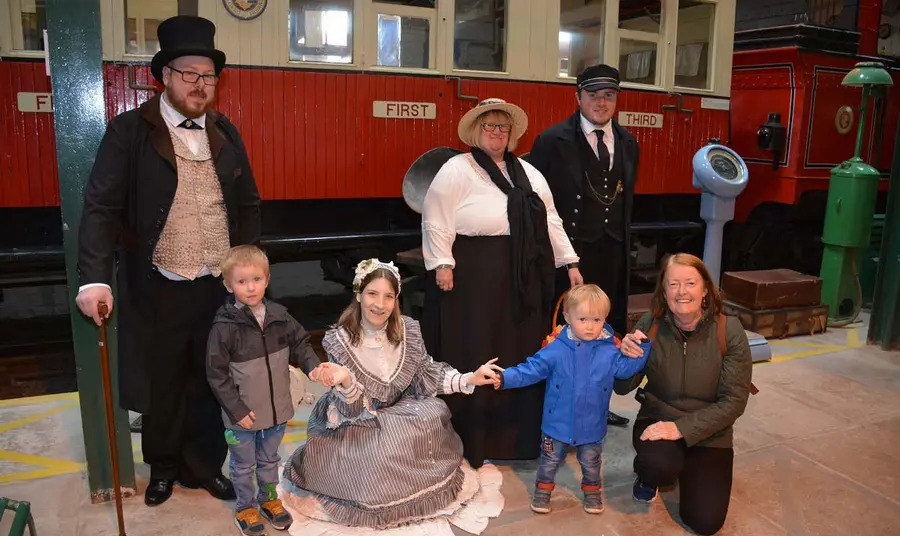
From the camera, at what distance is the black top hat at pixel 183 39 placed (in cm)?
267

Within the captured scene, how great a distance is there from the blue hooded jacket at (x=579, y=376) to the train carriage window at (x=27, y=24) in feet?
11.7

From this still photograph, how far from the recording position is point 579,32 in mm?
6137

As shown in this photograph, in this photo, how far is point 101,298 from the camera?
266cm

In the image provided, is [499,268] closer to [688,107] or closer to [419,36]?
[419,36]

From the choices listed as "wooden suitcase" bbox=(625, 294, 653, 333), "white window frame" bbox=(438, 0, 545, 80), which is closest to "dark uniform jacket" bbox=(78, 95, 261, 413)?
"white window frame" bbox=(438, 0, 545, 80)

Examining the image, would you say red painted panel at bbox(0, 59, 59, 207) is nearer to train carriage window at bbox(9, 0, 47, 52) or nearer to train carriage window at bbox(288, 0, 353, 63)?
train carriage window at bbox(9, 0, 47, 52)

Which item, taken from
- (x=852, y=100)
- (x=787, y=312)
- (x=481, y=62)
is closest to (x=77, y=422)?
(x=481, y=62)

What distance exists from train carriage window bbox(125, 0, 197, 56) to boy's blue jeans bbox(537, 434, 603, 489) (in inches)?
137

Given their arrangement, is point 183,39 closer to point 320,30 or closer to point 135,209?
point 135,209

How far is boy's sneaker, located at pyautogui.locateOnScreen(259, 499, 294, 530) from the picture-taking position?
2891 millimetres

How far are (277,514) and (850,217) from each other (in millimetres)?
5367

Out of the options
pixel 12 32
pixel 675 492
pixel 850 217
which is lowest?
pixel 675 492

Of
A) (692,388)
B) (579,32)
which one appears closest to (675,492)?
(692,388)

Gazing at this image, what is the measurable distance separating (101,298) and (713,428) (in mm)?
2421
